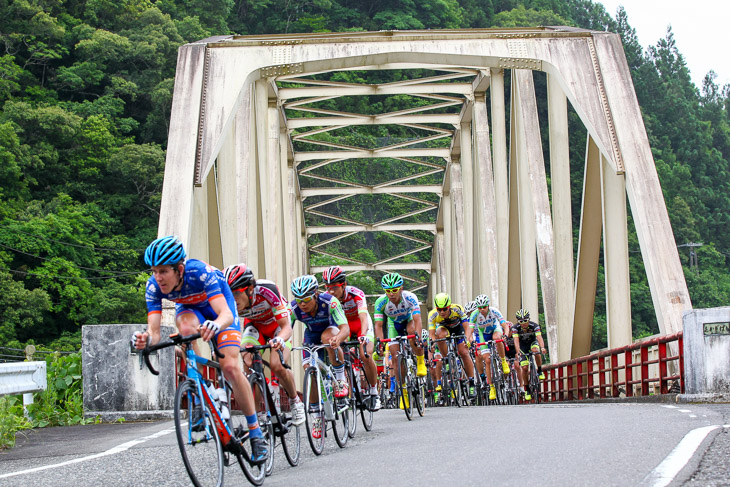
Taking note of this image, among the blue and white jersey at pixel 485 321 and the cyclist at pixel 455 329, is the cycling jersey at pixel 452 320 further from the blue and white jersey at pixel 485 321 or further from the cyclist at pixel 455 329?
the blue and white jersey at pixel 485 321

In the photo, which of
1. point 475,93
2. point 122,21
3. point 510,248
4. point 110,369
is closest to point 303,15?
point 122,21

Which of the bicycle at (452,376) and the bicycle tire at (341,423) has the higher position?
the bicycle at (452,376)

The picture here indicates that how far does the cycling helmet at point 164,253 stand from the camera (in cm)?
533

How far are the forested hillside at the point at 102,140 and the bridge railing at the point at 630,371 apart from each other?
25163 millimetres

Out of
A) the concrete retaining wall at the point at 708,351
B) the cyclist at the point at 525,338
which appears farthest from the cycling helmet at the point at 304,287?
the cyclist at the point at 525,338

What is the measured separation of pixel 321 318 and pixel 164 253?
3166mm

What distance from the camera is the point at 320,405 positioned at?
735 cm

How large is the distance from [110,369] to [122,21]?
47727 millimetres

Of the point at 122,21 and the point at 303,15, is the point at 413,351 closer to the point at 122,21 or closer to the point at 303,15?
the point at 122,21

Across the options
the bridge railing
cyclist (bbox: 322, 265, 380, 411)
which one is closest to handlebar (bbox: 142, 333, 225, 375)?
cyclist (bbox: 322, 265, 380, 411)

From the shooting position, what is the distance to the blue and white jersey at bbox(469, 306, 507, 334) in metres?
15.5

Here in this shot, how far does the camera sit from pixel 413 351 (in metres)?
11.1

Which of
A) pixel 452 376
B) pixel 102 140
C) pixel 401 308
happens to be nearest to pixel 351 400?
pixel 401 308

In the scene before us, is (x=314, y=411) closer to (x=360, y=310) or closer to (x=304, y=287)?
(x=304, y=287)
